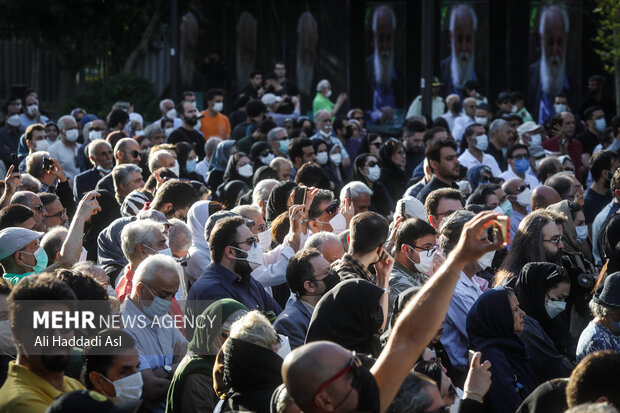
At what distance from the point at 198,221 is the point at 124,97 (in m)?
15.8

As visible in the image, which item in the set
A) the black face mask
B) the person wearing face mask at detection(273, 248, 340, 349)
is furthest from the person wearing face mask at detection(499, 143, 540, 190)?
the black face mask

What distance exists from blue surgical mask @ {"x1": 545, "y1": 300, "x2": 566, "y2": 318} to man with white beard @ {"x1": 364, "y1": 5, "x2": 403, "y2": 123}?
726 inches

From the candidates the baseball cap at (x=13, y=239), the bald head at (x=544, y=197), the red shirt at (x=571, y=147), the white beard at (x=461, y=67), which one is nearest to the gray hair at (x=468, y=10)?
the white beard at (x=461, y=67)

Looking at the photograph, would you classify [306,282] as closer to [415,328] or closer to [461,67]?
[415,328]

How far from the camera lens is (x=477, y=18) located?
79.5 feet

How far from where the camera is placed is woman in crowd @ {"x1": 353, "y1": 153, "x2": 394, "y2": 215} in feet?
38.3

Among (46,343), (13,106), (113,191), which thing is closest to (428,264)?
(46,343)

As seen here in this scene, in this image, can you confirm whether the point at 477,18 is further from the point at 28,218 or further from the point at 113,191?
the point at 28,218

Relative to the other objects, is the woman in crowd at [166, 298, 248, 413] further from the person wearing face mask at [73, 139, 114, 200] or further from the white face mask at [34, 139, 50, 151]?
the white face mask at [34, 139, 50, 151]

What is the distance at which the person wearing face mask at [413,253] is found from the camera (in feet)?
22.8

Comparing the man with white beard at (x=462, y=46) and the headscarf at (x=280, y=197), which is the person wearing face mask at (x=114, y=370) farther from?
the man with white beard at (x=462, y=46)

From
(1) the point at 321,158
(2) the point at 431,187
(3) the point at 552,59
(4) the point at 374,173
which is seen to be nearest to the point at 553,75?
(3) the point at 552,59

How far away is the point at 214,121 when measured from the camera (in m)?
17.6

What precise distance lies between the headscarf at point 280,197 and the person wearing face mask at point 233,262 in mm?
2152
